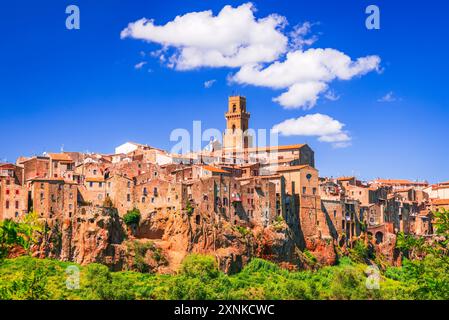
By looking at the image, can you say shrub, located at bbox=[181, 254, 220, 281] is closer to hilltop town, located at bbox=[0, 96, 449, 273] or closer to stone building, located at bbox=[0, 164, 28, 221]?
hilltop town, located at bbox=[0, 96, 449, 273]

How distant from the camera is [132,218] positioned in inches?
2486

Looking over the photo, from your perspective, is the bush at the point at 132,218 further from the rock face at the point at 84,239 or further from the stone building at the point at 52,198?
the stone building at the point at 52,198

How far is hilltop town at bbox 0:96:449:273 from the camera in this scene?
6075cm

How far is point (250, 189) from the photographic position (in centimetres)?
6956

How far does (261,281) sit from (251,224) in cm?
753

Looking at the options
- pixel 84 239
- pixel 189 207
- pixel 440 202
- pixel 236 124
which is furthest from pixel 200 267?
pixel 440 202

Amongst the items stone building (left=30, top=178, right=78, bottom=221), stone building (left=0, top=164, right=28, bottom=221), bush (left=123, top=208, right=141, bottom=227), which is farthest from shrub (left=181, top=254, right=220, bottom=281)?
stone building (left=0, top=164, right=28, bottom=221)

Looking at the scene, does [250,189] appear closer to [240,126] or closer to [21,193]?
[21,193]

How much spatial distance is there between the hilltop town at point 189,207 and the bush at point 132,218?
0.56 feet

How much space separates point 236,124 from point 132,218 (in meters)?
39.2

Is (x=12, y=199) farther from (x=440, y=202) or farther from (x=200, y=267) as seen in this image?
(x=440, y=202)

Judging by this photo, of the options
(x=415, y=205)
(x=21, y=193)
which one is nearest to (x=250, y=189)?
(x=21, y=193)

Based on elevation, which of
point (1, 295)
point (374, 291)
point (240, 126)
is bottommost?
point (374, 291)

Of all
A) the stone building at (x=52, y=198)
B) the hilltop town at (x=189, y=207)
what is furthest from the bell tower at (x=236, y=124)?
the stone building at (x=52, y=198)
